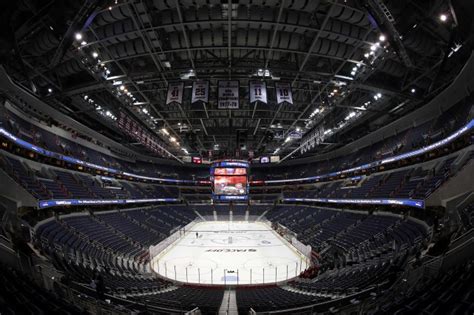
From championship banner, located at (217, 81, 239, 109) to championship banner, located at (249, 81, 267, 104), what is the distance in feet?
2.46

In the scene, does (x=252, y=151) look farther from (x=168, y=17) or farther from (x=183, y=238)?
(x=168, y=17)

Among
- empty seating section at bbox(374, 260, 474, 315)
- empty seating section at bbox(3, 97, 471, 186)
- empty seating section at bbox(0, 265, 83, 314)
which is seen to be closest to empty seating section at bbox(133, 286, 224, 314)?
empty seating section at bbox(0, 265, 83, 314)

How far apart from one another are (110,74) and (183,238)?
1889 cm

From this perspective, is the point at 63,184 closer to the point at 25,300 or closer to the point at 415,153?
the point at 25,300

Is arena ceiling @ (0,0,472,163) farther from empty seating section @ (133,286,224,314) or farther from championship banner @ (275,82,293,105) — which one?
empty seating section @ (133,286,224,314)

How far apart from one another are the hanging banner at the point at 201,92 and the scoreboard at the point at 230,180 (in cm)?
1519

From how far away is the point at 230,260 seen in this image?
18.7 meters

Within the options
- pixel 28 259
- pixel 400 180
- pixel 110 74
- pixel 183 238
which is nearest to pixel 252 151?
pixel 183 238

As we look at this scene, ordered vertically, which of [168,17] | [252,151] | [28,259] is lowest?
[28,259]

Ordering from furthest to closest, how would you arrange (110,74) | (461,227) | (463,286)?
(110,74) < (461,227) < (463,286)

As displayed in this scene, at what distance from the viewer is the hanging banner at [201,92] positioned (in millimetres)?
12625

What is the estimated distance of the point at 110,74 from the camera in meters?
15.1

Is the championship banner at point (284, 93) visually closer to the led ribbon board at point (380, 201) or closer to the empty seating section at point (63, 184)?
the led ribbon board at point (380, 201)

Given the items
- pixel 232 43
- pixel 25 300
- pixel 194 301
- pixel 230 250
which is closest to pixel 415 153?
pixel 232 43
